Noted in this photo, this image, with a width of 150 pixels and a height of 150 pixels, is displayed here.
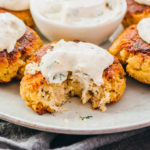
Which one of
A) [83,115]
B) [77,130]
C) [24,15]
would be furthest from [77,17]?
[77,130]

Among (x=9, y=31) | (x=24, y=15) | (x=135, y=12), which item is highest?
(x=135, y=12)

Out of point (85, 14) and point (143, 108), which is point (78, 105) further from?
point (85, 14)

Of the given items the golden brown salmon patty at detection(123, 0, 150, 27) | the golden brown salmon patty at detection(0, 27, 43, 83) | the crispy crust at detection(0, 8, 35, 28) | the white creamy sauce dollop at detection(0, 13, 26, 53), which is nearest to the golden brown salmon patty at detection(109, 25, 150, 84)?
the golden brown salmon patty at detection(123, 0, 150, 27)

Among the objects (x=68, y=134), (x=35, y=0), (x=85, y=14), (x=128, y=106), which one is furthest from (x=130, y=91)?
(x=35, y=0)

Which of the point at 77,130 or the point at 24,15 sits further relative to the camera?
the point at 24,15

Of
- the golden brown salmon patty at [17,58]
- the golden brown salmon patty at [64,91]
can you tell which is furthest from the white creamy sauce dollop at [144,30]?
the golden brown salmon patty at [17,58]

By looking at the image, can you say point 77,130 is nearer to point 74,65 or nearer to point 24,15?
point 74,65
